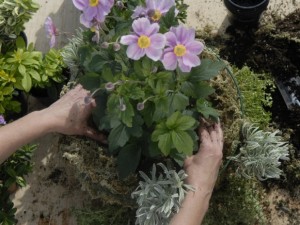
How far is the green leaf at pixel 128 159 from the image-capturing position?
165 centimetres

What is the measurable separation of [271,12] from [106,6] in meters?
1.45

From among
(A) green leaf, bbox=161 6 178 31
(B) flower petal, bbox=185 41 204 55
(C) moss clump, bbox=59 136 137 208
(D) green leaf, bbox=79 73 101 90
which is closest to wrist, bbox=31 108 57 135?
(C) moss clump, bbox=59 136 137 208

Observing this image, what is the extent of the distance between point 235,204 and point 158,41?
1.05 m

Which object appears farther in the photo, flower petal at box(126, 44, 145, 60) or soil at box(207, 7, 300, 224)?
soil at box(207, 7, 300, 224)

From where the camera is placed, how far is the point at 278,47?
2.42 m

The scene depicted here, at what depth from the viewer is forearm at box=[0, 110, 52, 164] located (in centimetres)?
173

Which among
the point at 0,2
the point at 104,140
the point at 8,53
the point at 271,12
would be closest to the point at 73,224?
the point at 104,140

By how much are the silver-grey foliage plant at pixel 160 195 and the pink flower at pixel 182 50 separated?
49 cm

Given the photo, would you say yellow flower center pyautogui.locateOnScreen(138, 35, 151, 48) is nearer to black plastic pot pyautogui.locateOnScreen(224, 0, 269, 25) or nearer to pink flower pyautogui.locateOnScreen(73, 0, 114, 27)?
pink flower pyautogui.locateOnScreen(73, 0, 114, 27)

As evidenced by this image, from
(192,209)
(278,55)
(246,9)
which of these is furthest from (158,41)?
(278,55)

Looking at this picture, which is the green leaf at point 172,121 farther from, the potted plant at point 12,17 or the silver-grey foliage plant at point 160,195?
the potted plant at point 12,17

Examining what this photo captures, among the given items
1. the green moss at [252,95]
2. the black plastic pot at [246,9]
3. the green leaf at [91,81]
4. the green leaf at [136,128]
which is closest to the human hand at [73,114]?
the green leaf at [91,81]

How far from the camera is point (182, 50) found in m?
1.32

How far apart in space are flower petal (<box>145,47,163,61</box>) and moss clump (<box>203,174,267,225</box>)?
0.88 m
